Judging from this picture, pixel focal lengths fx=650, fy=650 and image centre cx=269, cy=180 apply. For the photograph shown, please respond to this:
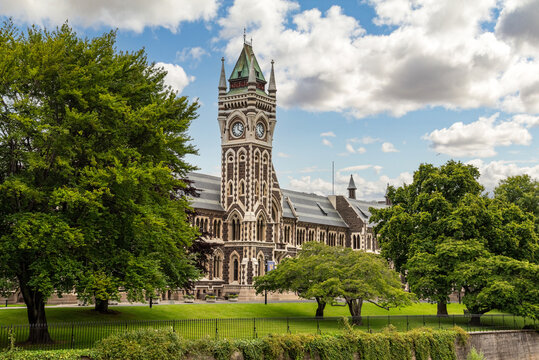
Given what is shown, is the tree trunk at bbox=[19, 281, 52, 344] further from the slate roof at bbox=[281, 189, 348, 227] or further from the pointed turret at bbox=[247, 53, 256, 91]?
the slate roof at bbox=[281, 189, 348, 227]

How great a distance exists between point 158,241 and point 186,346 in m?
5.99

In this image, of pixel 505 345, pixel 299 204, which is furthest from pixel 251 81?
pixel 505 345

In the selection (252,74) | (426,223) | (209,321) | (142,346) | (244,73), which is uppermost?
(244,73)

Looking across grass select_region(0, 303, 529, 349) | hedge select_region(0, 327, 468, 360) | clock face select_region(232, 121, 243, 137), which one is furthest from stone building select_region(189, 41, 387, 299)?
hedge select_region(0, 327, 468, 360)

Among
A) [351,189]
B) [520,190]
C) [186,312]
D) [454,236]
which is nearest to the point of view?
[186,312]

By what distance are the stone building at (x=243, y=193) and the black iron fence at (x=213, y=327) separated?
30.3m

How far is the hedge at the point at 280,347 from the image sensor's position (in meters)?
24.7

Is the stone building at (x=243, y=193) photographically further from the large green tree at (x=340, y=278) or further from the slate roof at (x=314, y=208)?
the large green tree at (x=340, y=278)

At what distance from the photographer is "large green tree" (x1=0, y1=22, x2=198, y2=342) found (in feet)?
90.6

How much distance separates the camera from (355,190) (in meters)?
127

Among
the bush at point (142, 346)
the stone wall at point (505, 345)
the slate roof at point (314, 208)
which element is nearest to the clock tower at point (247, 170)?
the slate roof at point (314, 208)

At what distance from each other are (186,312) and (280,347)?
627 inches

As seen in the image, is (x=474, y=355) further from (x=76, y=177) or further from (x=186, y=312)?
(x=76, y=177)

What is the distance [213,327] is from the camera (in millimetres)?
34344
